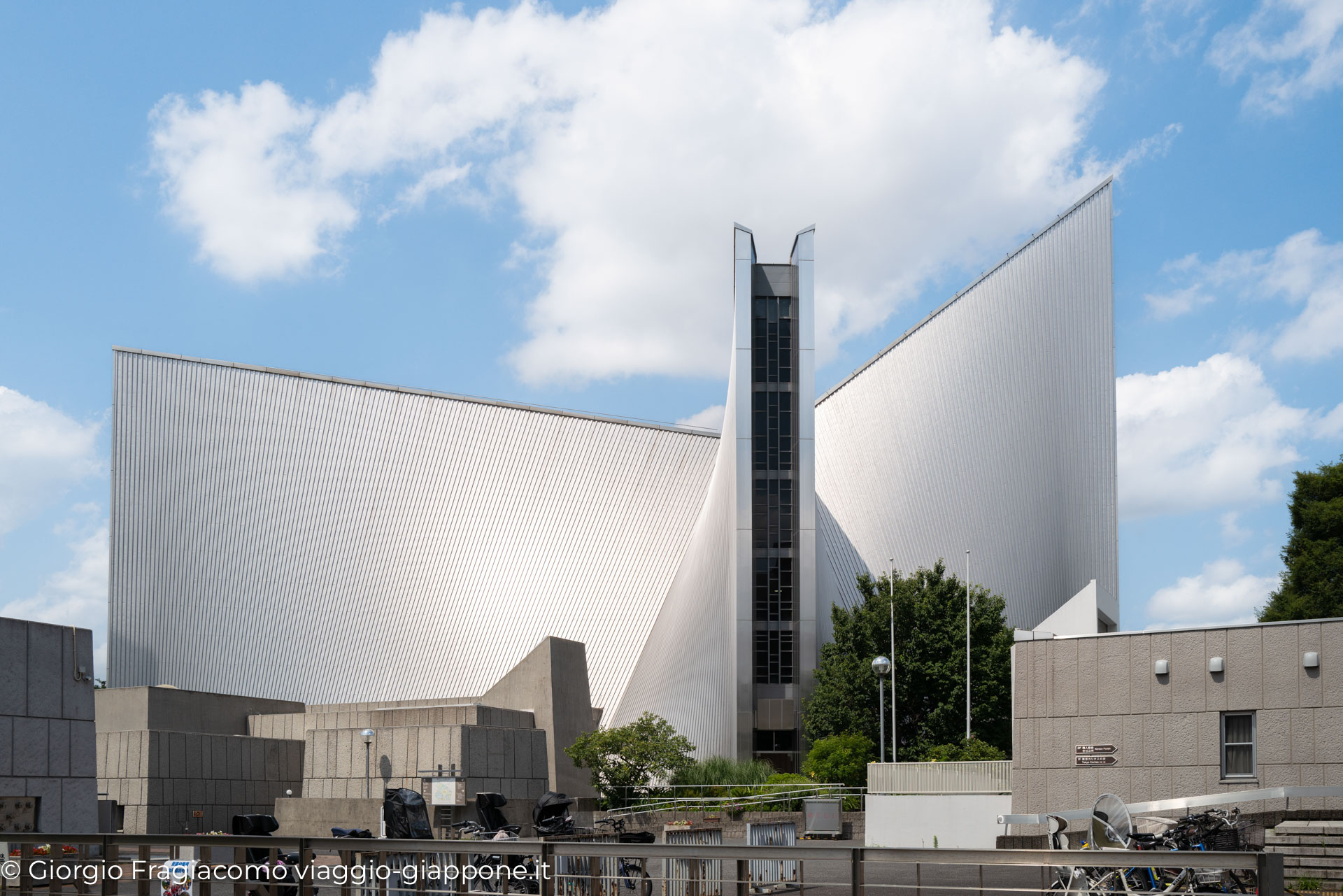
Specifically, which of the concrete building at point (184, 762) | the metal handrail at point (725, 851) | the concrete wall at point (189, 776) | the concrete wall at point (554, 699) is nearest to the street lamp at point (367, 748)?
the concrete building at point (184, 762)

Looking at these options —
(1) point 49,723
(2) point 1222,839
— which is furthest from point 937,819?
(1) point 49,723

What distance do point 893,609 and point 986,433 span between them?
12.7 metres

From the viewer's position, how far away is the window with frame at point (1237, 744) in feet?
48.9

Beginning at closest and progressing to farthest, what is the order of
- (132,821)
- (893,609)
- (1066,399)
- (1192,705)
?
1. (1192,705)
2. (132,821)
3. (893,609)
4. (1066,399)

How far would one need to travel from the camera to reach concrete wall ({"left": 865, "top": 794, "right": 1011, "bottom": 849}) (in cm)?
1881

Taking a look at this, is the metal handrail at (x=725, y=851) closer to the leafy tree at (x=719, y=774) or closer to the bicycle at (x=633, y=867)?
the bicycle at (x=633, y=867)

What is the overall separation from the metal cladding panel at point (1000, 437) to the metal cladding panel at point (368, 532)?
18.5 ft

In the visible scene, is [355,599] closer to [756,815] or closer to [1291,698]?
[756,815]

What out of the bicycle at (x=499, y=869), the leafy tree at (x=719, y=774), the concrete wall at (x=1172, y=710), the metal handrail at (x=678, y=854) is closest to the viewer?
the metal handrail at (x=678, y=854)

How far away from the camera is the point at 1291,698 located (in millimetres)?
14555

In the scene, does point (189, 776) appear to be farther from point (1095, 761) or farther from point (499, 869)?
point (499, 869)

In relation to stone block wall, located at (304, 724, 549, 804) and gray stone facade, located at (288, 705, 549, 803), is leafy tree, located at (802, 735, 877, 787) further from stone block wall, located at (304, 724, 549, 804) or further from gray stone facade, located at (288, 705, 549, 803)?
stone block wall, located at (304, 724, 549, 804)

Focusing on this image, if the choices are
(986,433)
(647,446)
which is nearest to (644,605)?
(647,446)

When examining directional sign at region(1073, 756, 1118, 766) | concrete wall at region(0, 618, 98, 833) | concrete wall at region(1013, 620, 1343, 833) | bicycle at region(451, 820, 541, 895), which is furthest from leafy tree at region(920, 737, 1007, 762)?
concrete wall at region(0, 618, 98, 833)
